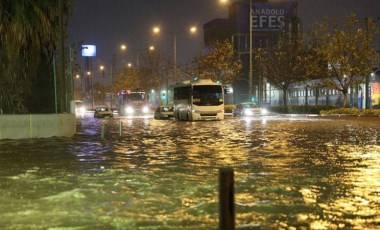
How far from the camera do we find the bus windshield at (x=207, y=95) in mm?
42250

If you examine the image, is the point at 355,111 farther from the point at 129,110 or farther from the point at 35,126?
the point at 35,126

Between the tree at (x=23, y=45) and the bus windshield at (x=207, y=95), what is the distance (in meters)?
20.0

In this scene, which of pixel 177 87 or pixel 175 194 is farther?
pixel 177 87

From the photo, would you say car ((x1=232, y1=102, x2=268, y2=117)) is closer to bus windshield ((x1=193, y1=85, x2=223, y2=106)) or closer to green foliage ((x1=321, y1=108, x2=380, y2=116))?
green foliage ((x1=321, y1=108, x2=380, y2=116))

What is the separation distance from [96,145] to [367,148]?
925 centimetres

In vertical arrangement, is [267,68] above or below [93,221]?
above

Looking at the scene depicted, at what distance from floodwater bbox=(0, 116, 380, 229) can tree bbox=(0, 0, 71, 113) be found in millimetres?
4902

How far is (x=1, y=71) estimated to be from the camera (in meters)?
21.3

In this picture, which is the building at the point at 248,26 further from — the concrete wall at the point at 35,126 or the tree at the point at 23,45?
the tree at the point at 23,45

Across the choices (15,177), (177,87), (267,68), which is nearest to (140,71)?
(267,68)

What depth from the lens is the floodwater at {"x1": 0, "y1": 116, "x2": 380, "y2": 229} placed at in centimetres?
731

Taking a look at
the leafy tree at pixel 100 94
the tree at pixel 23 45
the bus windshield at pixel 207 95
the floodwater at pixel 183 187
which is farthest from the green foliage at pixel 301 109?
the leafy tree at pixel 100 94

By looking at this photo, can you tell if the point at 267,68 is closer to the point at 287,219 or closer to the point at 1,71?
the point at 1,71

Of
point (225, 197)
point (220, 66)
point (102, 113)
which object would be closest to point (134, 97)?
point (102, 113)
